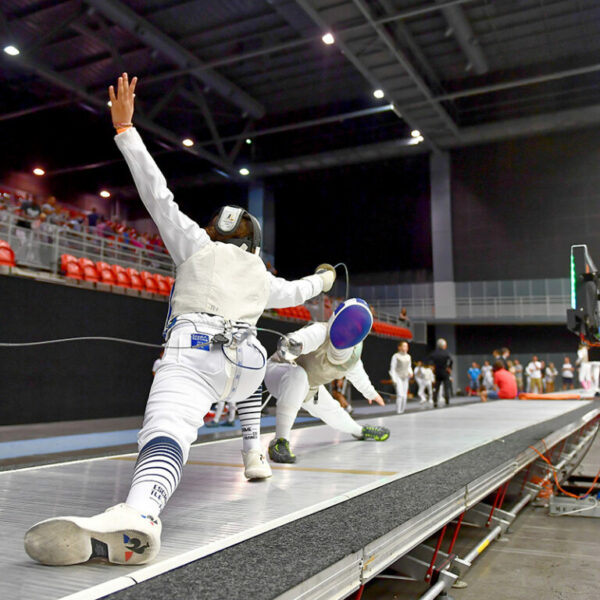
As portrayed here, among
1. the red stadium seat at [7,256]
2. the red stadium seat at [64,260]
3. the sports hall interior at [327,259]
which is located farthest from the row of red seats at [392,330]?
the red stadium seat at [7,256]

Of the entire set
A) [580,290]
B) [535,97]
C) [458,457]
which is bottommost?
[458,457]

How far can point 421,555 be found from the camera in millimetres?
2699

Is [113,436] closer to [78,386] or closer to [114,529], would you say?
[78,386]

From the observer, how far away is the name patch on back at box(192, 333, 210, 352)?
2068 mm

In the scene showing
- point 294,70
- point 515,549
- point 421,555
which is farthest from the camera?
point 294,70

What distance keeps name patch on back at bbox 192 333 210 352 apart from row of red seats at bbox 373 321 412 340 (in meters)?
16.1

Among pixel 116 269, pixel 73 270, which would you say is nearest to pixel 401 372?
pixel 116 269

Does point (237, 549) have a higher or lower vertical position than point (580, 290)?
lower

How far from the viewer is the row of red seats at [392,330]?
18.8 meters

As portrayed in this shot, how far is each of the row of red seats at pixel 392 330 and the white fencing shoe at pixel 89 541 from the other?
55.1ft

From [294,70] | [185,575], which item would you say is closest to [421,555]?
[185,575]

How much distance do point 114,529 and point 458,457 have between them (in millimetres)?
2277

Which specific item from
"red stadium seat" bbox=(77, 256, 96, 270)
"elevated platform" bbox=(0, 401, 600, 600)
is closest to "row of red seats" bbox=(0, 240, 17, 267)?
"red stadium seat" bbox=(77, 256, 96, 270)

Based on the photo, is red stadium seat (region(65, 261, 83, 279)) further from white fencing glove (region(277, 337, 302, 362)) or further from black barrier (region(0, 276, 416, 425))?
white fencing glove (region(277, 337, 302, 362))
